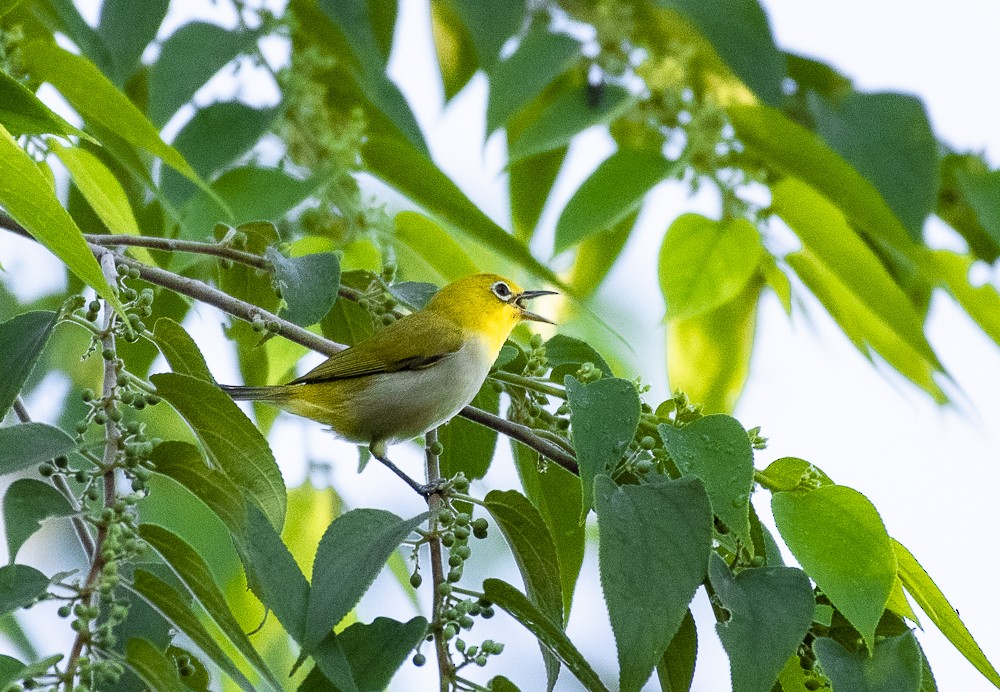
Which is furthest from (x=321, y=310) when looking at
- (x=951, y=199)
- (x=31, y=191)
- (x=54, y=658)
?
(x=951, y=199)

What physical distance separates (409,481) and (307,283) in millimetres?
468

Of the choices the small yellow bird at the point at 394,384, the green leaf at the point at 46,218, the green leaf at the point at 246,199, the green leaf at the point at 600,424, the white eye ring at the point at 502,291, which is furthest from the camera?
the white eye ring at the point at 502,291

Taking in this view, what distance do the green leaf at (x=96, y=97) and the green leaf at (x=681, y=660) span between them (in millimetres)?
960

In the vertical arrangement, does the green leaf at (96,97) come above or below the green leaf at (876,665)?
above

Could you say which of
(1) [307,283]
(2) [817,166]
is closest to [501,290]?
(2) [817,166]

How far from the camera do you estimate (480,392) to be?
195 cm

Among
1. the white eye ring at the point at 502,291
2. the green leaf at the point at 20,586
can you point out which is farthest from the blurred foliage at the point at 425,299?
the white eye ring at the point at 502,291

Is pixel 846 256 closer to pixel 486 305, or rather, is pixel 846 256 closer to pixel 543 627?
pixel 486 305

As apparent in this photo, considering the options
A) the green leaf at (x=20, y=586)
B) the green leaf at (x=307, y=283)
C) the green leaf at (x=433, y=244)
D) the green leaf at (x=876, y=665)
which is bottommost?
the green leaf at (x=876, y=665)

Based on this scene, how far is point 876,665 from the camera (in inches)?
54.5

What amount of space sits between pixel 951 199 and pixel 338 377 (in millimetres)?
1983

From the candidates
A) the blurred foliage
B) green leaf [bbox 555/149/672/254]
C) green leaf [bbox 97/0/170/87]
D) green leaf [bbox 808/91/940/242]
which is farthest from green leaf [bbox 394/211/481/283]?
green leaf [bbox 808/91/940/242]

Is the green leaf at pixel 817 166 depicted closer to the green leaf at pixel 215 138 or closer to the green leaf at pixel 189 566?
the green leaf at pixel 215 138

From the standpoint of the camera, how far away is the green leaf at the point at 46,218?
121cm
